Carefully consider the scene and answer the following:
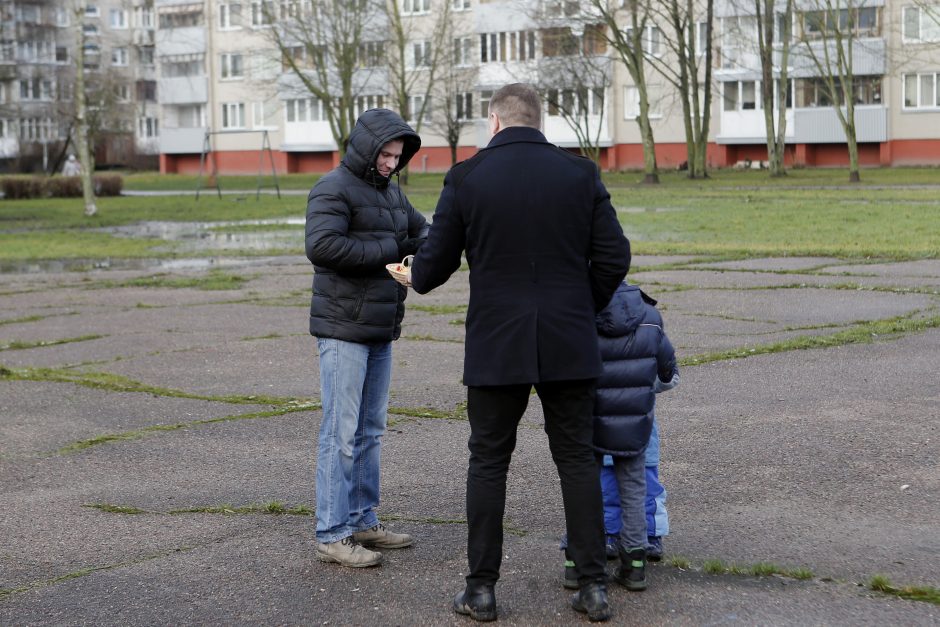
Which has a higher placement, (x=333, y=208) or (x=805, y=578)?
(x=333, y=208)

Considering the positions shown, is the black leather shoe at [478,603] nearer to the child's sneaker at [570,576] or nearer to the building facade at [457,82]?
the child's sneaker at [570,576]

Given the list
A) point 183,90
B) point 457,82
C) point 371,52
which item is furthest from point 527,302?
point 183,90

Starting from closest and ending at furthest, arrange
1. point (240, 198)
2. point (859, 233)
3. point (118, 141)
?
point (859, 233), point (240, 198), point (118, 141)

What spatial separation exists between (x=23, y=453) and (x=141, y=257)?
51.1 ft

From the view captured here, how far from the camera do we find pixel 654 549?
549cm

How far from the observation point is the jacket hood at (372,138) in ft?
18.5

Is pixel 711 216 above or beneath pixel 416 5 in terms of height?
beneath

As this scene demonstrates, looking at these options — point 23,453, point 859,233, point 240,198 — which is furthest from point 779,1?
point 23,453

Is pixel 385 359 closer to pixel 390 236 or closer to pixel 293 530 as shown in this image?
pixel 390 236

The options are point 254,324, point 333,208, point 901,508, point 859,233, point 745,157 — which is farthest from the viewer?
point 745,157

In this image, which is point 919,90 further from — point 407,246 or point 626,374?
point 626,374

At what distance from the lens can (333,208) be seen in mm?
5703

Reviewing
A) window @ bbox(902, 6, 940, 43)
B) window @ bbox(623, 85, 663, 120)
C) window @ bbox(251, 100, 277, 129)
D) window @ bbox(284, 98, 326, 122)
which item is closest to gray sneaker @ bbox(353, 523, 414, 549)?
window @ bbox(902, 6, 940, 43)

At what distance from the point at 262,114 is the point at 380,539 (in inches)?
3069
